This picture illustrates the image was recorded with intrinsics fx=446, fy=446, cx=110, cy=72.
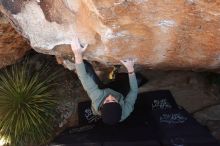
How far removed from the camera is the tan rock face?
475 cm

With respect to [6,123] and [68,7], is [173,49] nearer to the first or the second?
[68,7]

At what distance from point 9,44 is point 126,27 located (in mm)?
2384

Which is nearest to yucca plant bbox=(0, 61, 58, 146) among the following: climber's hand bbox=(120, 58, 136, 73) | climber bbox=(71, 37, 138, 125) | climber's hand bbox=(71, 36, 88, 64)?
climber bbox=(71, 37, 138, 125)

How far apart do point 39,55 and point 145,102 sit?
2243mm

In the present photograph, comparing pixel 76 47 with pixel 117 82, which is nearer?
pixel 76 47

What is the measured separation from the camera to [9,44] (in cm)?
670

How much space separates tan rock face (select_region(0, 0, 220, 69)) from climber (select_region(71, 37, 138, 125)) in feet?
0.42

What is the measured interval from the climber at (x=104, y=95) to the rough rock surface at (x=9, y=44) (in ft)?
4.42

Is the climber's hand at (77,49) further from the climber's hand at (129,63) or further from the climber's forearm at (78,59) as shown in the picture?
the climber's hand at (129,63)

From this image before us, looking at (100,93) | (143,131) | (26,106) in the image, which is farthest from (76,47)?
(26,106)

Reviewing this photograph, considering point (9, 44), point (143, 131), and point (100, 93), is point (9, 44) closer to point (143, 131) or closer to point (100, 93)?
point (100, 93)

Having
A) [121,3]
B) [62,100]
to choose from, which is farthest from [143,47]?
[62,100]

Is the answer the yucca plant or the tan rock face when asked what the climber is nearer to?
the tan rock face

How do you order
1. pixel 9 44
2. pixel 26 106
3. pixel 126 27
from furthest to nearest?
pixel 26 106 → pixel 9 44 → pixel 126 27
